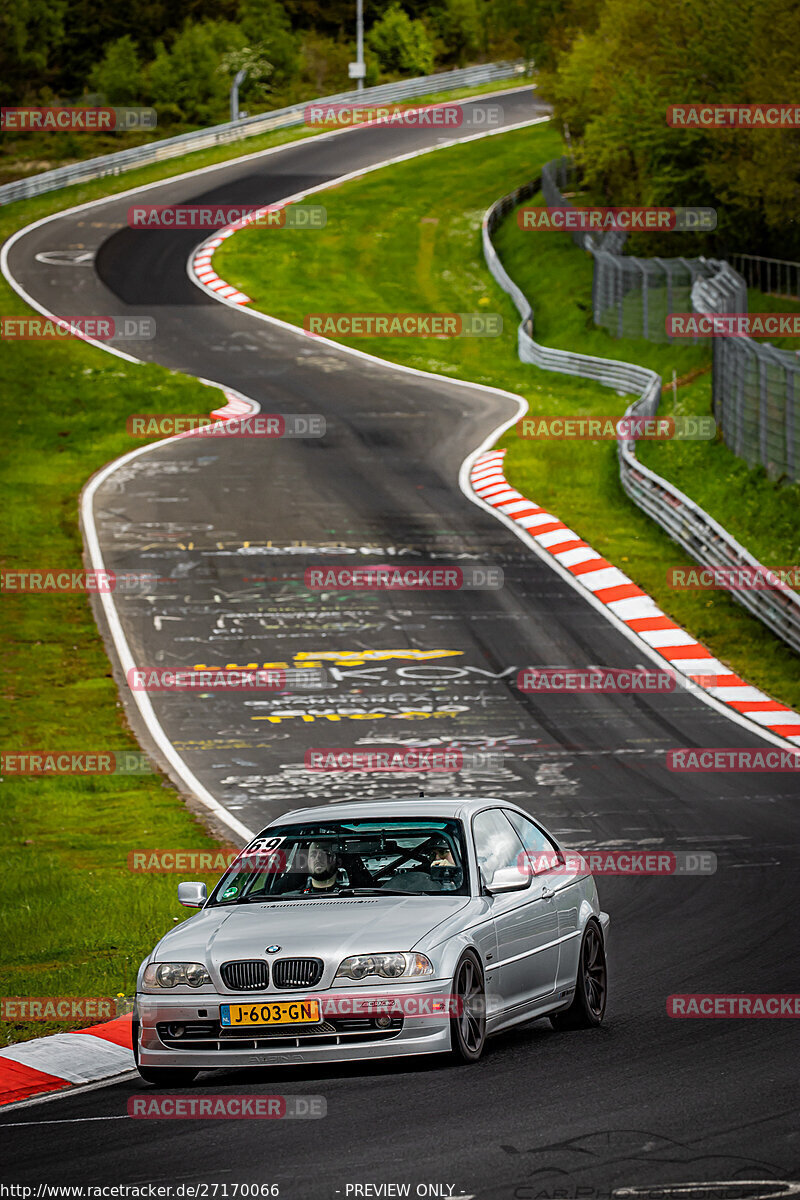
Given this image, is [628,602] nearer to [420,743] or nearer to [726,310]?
[420,743]

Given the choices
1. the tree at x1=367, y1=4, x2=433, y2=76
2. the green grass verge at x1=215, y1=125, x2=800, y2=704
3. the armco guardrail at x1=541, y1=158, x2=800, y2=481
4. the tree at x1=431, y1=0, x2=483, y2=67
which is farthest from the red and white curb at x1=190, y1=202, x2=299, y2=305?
the tree at x1=431, y1=0, x2=483, y2=67

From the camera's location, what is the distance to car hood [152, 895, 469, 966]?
852cm

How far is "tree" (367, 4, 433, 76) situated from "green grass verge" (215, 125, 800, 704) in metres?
20.7

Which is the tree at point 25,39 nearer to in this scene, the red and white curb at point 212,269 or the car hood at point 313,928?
the red and white curb at point 212,269

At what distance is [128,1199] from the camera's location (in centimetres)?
658

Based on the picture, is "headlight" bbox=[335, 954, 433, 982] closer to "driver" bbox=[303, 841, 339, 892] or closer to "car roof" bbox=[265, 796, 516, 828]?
"driver" bbox=[303, 841, 339, 892]

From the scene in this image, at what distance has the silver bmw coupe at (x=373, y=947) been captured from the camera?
8.41 metres

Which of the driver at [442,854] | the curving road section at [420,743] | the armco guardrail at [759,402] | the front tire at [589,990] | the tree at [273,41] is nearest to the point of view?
the curving road section at [420,743]

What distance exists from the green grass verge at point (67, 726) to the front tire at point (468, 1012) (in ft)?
10.0

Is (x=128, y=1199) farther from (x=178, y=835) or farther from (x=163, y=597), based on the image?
(x=163, y=597)

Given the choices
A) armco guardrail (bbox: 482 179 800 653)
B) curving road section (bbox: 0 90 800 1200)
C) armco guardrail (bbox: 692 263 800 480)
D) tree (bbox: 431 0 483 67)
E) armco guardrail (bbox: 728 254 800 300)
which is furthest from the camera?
tree (bbox: 431 0 483 67)

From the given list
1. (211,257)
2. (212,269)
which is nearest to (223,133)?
(211,257)

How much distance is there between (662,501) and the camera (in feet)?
103

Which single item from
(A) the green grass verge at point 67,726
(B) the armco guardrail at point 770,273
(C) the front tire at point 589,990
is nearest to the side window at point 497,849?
(C) the front tire at point 589,990
